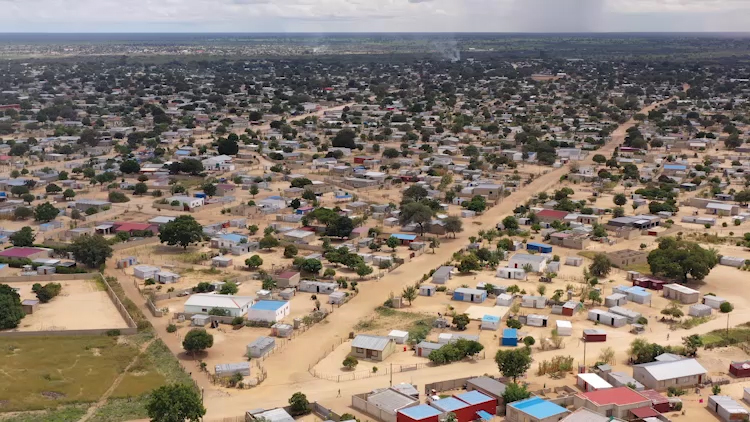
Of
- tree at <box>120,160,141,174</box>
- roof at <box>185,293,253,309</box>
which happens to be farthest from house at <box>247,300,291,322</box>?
tree at <box>120,160,141,174</box>

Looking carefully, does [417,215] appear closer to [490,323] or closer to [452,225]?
[452,225]

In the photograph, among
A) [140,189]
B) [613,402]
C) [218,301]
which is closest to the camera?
[613,402]

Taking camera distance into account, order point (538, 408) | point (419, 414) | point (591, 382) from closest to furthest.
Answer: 1. point (419, 414)
2. point (538, 408)
3. point (591, 382)

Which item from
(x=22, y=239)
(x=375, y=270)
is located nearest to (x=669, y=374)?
(x=375, y=270)

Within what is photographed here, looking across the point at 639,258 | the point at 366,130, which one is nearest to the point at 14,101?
the point at 366,130

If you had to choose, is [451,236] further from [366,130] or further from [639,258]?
[366,130]

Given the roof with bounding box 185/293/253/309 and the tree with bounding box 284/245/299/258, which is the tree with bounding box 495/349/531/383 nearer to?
the roof with bounding box 185/293/253/309
